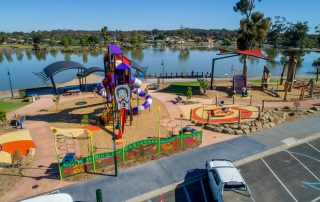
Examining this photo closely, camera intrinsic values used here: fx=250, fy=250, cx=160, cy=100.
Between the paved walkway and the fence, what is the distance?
968mm

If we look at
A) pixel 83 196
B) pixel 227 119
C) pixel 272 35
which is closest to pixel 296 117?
pixel 227 119

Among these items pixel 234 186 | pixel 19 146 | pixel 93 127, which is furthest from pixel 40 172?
pixel 234 186

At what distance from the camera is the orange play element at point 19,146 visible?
1952 cm

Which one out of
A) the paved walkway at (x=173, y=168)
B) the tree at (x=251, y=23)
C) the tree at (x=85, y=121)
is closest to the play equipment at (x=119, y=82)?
the tree at (x=85, y=121)

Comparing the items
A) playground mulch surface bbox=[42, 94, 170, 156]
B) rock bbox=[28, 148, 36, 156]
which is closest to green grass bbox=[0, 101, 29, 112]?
playground mulch surface bbox=[42, 94, 170, 156]

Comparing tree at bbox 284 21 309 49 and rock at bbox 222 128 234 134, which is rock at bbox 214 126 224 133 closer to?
rock at bbox 222 128 234 134

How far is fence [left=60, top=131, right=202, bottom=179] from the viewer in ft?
51.6

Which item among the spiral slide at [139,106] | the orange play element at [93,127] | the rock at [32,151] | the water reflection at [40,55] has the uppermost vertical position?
the spiral slide at [139,106]

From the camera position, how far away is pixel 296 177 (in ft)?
52.3

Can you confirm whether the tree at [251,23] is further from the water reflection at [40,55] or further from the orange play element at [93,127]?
the water reflection at [40,55]

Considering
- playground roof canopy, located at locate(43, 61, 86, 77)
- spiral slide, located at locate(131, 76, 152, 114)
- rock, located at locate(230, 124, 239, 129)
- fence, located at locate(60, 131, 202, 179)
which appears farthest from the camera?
playground roof canopy, located at locate(43, 61, 86, 77)

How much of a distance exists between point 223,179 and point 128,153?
7.01 meters

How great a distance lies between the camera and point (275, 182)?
1537 centimetres

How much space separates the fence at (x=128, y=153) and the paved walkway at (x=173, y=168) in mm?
968
